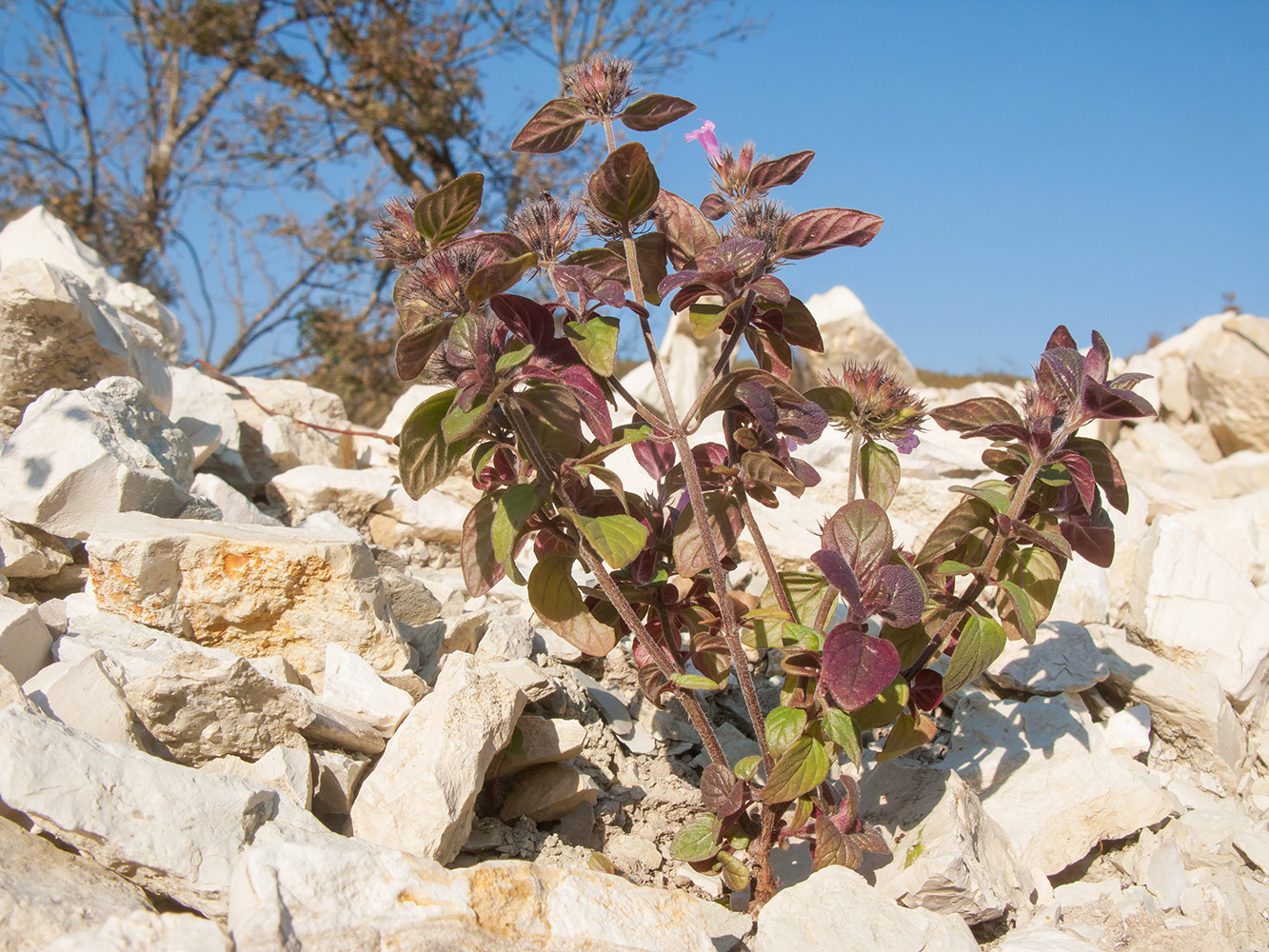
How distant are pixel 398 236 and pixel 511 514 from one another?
608 millimetres

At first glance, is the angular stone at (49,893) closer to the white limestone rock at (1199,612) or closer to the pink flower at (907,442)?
the pink flower at (907,442)

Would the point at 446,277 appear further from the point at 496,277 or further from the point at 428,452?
the point at 428,452

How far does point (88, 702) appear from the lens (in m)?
1.81

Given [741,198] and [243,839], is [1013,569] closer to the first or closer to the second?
[741,198]

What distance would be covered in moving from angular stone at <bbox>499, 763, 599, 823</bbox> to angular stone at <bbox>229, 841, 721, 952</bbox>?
0.65 m

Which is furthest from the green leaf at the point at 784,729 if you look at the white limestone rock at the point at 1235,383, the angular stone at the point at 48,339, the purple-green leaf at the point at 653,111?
the white limestone rock at the point at 1235,383

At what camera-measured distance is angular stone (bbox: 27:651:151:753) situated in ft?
5.90

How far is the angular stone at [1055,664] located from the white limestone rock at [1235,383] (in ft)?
27.5

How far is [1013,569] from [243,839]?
168 centimetres

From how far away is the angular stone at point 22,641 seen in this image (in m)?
1.95

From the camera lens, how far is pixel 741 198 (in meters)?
1.91

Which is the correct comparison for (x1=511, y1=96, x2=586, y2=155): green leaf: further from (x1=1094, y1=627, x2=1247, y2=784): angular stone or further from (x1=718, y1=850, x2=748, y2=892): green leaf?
(x1=1094, y1=627, x2=1247, y2=784): angular stone

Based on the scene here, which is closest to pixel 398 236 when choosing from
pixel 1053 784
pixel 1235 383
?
pixel 1053 784

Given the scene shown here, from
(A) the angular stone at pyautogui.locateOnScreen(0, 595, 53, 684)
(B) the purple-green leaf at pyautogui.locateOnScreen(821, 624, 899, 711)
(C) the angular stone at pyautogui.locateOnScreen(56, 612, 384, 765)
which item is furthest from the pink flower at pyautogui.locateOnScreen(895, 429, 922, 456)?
(A) the angular stone at pyautogui.locateOnScreen(0, 595, 53, 684)
